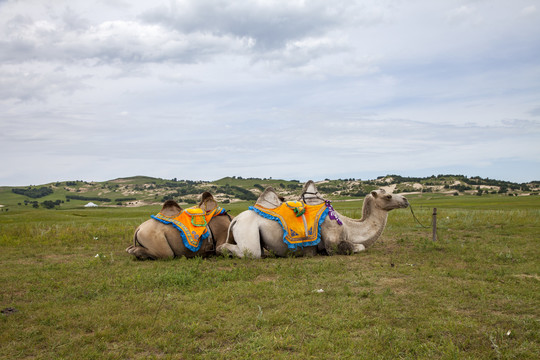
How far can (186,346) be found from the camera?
501 centimetres

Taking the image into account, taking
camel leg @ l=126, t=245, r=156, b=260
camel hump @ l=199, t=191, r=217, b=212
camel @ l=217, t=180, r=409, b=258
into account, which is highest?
camel hump @ l=199, t=191, r=217, b=212

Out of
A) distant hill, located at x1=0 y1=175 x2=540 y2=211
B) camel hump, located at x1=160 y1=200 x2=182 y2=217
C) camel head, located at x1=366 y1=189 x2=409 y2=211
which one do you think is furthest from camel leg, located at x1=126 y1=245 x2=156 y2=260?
distant hill, located at x1=0 y1=175 x2=540 y2=211

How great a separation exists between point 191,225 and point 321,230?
3728mm

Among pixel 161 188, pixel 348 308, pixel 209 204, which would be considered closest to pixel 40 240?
pixel 209 204

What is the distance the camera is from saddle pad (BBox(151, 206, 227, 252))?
35.7ft

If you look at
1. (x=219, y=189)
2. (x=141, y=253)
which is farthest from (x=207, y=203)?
(x=219, y=189)

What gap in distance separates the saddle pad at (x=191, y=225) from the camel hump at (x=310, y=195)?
2.96m

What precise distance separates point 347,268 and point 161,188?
480 ft

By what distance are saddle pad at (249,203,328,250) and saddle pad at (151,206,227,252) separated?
155cm

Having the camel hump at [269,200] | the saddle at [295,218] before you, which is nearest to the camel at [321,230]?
the camel hump at [269,200]

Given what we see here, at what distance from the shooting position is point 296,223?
11.0 meters

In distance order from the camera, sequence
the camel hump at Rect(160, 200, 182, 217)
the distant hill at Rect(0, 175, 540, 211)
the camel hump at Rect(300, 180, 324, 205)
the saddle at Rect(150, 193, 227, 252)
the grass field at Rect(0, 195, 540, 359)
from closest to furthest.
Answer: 1. the grass field at Rect(0, 195, 540, 359)
2. the saddle at Rect(150, 193, 227, 252)
3. the camel hump at Rect(160, 200, 182, 217)
4. the camel hump at Rect(300, 180, 324, 205)
5. the distant hill at Rect(0, 175, 540, 211)

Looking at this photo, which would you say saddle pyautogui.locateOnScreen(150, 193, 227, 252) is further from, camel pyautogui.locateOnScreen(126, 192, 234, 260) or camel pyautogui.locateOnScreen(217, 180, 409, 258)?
camel pyautogui.locateOnScreen(217, 180, 409, 258)

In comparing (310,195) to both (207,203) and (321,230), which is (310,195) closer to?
(321,230)
